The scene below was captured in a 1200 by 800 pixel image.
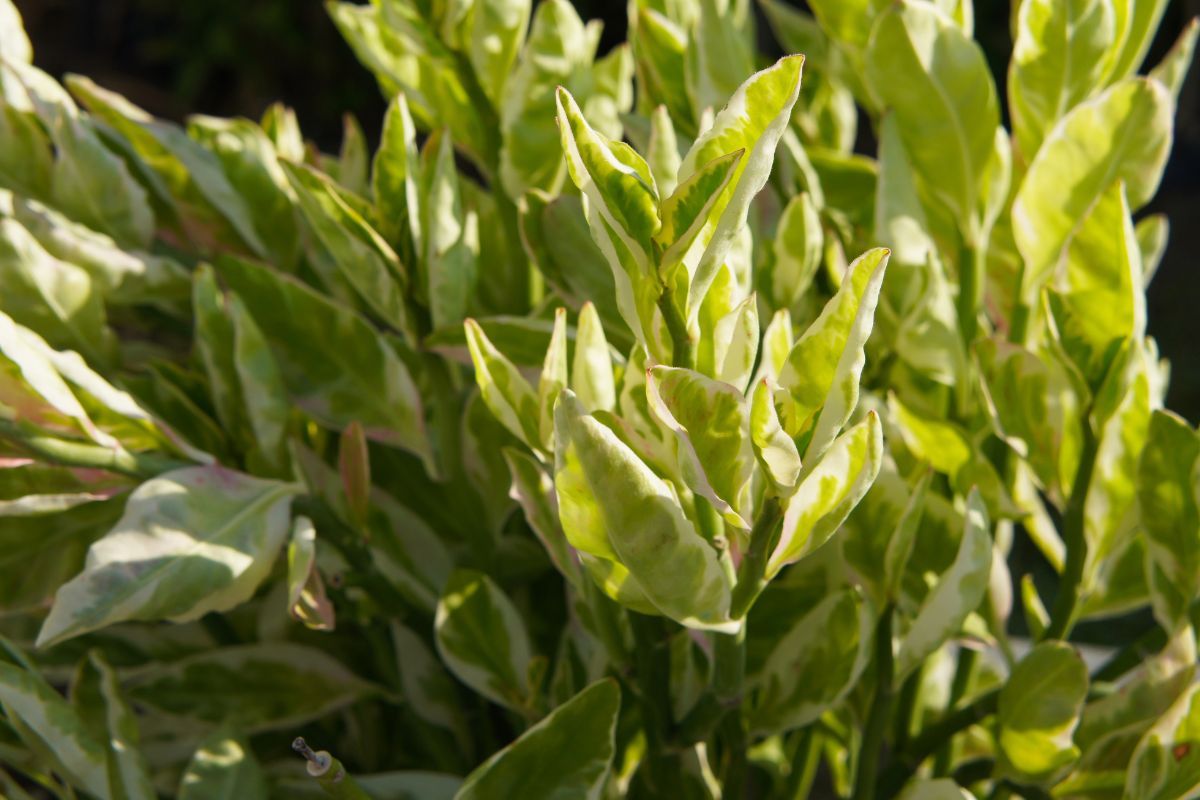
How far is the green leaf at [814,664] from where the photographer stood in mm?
363

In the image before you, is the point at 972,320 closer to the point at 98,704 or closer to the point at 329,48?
the point at 98,704

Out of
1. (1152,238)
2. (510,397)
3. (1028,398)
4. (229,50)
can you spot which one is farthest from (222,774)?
(229,50)

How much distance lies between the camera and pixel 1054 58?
38 cm

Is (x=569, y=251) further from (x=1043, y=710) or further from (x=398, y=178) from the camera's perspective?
(x=1043, y=710)

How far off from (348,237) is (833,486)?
6.3 inches

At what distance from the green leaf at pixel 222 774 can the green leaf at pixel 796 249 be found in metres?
0.21

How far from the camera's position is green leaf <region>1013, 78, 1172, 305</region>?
0.36 m

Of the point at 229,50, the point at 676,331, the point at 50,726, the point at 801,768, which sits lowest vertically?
the point at 229,50

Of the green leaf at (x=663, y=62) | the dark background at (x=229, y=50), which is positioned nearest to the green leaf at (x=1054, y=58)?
the green leaf at (x=663, y=62)

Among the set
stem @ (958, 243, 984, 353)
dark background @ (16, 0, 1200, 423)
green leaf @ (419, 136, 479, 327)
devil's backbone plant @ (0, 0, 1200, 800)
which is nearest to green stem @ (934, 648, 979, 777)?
devil's backbone plant @ (0, 0, 1200, 800)

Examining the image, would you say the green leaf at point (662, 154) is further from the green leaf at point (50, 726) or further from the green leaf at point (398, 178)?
the green leaf at point (50, 726)

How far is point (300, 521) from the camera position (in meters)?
0.35

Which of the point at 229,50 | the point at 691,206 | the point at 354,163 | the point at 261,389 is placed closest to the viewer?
the point at 691,206

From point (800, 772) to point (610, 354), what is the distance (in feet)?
0.59
